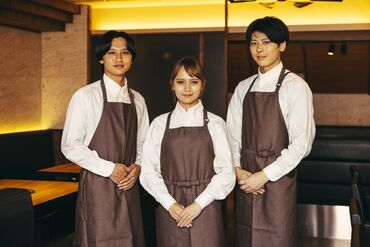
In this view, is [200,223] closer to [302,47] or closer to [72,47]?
[72,47]

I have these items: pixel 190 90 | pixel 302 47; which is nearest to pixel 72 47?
pixel 302 47

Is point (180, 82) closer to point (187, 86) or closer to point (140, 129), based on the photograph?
point (187, 86)

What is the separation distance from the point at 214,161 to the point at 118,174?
0.48 meters

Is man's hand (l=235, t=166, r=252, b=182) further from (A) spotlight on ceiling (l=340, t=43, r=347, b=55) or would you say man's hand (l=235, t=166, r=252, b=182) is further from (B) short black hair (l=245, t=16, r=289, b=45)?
(A) spotlight on ceiling (l=340, t=43, r=347, b=55)

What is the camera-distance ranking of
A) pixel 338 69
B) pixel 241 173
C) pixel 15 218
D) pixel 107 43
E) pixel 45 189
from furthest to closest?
pixel 338 69 → pixel 45 189 → pixel 107 43 → pixel 241 173 → pixel 15 218

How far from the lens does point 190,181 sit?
221cm

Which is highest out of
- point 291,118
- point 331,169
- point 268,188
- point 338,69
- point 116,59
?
point 338,69

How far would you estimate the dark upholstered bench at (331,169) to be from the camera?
437 cm

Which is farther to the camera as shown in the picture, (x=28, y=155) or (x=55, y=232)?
(x=28, y=155)

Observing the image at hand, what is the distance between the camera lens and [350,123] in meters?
6.84

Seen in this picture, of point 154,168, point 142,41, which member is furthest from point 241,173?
point 142,41

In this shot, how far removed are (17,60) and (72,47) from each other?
0.67 metres

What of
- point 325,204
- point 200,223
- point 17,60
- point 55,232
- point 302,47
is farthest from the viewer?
point 302,47

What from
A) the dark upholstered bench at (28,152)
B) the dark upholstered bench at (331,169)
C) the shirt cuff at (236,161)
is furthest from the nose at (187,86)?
the dark upholstered bench at (28,152)
